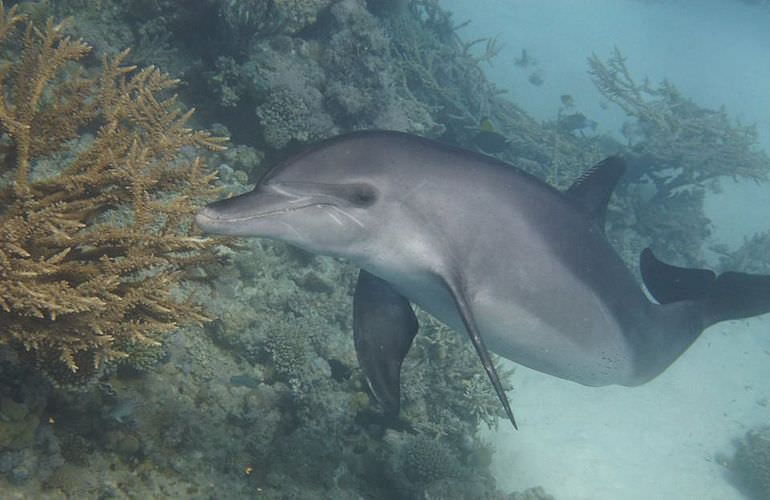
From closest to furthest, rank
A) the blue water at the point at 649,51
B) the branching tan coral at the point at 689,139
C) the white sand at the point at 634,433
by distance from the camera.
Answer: the white sand at the point at 634,433
the branching tan coral at the point at 689,139
the blue water at the point at 649,51

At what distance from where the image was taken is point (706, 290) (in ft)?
16.0

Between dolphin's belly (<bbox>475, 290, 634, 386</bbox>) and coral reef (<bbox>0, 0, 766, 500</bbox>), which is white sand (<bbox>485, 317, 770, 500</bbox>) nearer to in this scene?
coral reef (<bbox>0, 0, 766, 500</bbox>)

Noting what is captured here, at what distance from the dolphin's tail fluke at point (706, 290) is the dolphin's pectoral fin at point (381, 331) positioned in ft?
8.03

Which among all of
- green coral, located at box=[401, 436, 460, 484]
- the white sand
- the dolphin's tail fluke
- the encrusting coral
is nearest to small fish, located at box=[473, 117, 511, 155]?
the white sand

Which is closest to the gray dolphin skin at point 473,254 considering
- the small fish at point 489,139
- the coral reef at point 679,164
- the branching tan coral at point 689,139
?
the small fish at point 489,139

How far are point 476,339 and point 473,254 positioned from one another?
1.95 feet

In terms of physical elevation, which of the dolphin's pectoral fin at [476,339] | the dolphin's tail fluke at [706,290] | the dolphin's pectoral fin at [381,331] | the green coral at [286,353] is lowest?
the green coral at [286,353]

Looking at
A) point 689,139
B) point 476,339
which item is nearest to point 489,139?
point 689,139

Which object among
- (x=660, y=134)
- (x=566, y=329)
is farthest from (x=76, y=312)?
(x=660, y=134)

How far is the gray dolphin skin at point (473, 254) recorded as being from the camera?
2750 millimetres

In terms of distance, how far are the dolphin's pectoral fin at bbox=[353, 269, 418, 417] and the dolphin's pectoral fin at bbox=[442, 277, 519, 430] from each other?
80 centimetres

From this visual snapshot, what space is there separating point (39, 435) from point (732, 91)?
57.2 meters

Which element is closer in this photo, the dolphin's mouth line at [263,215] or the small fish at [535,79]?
the dolphin's mouth line at [263,215]

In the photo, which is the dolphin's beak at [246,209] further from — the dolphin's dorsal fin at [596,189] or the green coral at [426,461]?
the green coral at [426,461]
